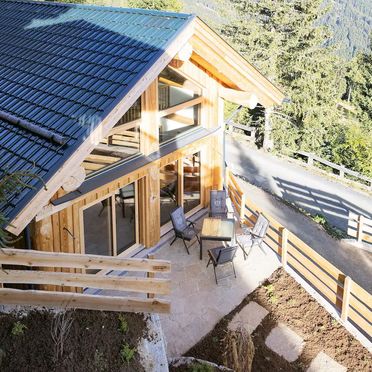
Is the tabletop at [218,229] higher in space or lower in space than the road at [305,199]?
higher

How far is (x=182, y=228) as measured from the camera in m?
12.1

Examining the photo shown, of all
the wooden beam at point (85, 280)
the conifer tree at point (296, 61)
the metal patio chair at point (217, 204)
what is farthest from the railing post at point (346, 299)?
the conifer tree at point (296, 61)

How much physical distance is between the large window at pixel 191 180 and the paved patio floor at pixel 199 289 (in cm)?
150

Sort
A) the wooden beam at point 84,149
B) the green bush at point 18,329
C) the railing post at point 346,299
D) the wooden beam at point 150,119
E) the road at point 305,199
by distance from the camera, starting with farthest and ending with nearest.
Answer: the road at point 305,199, the wooden beam at point 150,119, the railing post at point 346,299, the green bush at point 18,329, the wooden beam at point 84,149

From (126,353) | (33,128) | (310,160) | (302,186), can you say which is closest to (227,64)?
(33,128)

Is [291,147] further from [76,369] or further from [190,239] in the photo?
[76,369]

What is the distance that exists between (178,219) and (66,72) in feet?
14.4

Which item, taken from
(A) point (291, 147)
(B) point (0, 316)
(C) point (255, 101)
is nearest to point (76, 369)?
(B) point (0, 316)

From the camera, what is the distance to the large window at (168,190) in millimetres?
12477

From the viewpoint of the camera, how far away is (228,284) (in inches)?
436

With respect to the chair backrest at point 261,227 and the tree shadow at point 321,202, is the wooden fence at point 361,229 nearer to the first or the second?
the tree shadow at point 321,202

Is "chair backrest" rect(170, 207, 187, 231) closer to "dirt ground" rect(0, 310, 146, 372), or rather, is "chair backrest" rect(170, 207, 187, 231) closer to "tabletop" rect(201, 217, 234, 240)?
"tabletop" rect(201, 217, 234, 240)

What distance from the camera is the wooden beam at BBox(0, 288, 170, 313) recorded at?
315 inches

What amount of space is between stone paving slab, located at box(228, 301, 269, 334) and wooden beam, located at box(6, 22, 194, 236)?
15.1 feet
